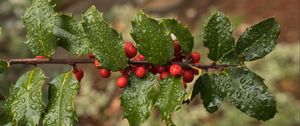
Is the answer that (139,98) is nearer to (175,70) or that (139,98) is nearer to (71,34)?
(175,70)

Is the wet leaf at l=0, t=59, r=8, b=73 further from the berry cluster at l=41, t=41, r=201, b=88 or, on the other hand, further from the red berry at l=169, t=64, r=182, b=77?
the red berry at l=169, t=64, r=182, b=77

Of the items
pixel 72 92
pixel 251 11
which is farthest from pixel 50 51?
→ pixel 251 11

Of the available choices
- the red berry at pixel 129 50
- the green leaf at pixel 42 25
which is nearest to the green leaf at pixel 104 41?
the red berry at pixel 129 50

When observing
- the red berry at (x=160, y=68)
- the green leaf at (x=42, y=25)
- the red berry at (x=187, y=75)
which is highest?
the green leaf at (x=42, y=25)

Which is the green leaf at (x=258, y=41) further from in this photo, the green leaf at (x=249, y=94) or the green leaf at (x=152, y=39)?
the green leaf at (x=152, y=39)

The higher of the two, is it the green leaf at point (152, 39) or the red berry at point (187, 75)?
the green leaf at point (152, 39)

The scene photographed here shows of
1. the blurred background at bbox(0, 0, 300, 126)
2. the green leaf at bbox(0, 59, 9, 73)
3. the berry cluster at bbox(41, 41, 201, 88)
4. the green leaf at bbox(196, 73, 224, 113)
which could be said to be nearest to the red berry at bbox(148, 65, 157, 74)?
the berry cluster at bbox(41, 41, 201, 88)

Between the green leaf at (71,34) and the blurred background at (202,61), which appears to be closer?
the green leaf at (71,34)
